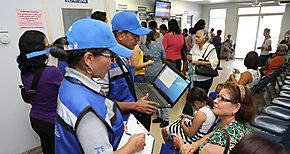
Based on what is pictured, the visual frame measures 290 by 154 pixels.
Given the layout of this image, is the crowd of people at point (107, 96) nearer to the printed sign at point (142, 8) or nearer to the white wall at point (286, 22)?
the printed sign at point (142, 8)

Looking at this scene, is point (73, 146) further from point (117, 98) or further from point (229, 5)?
point (229, 5)

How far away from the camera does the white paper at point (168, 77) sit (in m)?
1.42

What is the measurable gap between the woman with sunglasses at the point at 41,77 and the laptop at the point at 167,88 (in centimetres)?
62

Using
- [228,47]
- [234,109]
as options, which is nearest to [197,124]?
[234,109]

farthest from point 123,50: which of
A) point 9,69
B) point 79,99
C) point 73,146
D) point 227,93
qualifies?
point 9,69

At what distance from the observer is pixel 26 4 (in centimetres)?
211

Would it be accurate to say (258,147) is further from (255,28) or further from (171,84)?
(255,28)

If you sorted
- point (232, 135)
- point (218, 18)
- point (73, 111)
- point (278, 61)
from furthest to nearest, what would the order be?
point (218, 18), point (278, 61), point (232, 135), point (73, 111)

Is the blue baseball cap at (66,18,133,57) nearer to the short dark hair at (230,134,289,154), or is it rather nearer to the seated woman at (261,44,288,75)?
the short dark hair at (230,134,289,154)

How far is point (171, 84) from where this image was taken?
4.64 feet

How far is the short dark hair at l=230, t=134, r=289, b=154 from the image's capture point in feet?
2.41

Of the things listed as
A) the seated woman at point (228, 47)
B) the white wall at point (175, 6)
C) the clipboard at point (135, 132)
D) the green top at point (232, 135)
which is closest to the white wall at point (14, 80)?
the clipboard at point (135, 132)

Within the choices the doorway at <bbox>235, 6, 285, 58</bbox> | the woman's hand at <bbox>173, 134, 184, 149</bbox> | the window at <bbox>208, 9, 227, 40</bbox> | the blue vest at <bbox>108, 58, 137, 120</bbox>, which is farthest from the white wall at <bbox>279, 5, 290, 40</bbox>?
the blue vest at <bbox>108, 58, 137, 120</bbox>

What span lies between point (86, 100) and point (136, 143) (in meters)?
0.28
